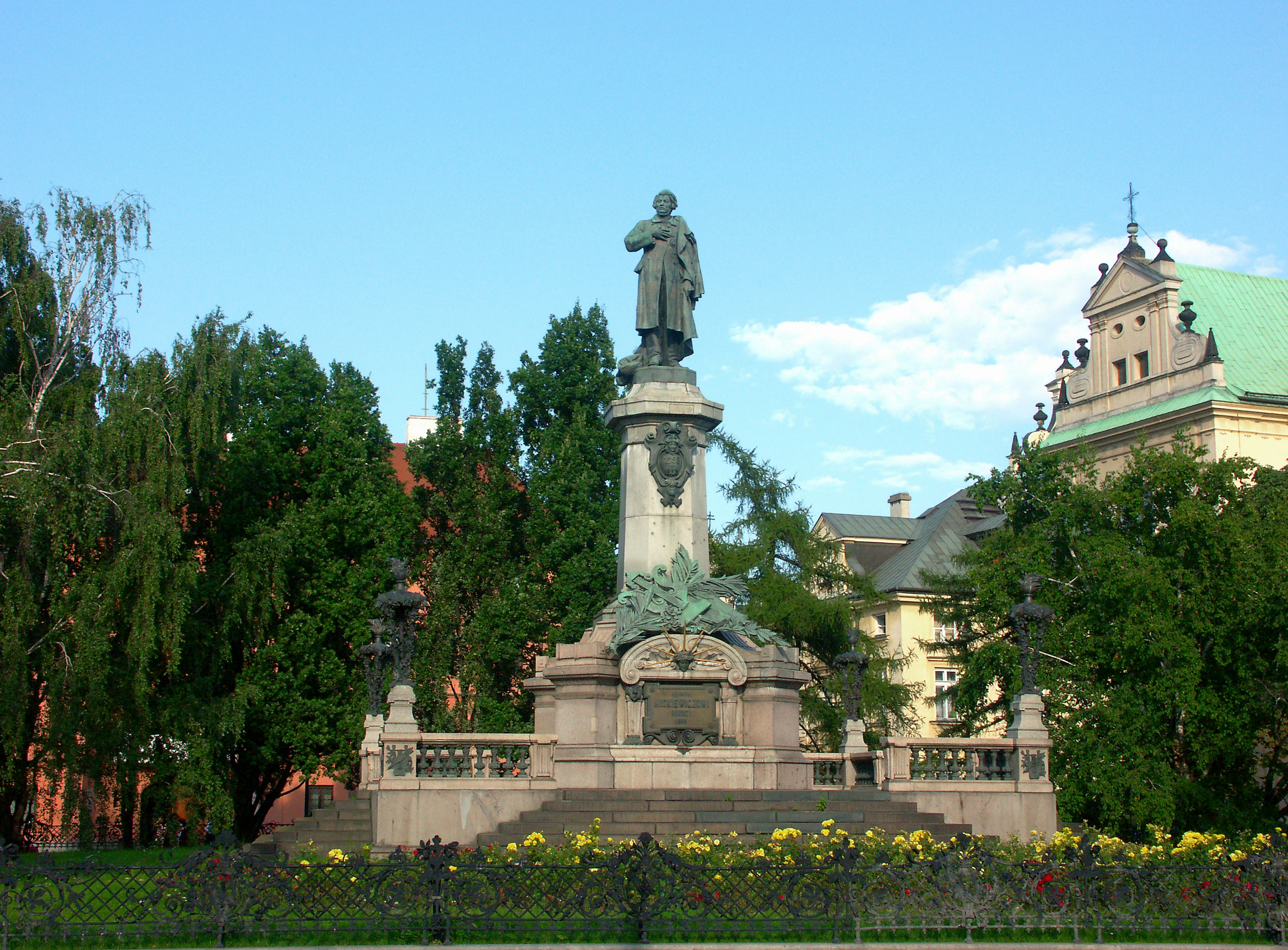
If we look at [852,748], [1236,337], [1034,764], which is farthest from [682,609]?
[1236,337]

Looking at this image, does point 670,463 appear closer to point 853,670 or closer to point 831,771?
point 831,771

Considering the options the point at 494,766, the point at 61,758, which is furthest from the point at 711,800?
the point at 61,758

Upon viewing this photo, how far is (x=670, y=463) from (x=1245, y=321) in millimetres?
29894

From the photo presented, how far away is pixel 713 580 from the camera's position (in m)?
20.8

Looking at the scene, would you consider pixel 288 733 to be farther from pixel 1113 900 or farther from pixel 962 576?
pixel 1113 900

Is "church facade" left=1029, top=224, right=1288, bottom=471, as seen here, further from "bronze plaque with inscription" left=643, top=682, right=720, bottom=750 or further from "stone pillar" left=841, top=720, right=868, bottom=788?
"bronze plaque with inscription" left=643, top=682, right=720, bottom=750

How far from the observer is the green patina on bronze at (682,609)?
20203 millimetres

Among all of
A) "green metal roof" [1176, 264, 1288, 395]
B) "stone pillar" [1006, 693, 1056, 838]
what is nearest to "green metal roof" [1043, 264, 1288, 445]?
"green metal roof" [1176, 264, 1288, 395]

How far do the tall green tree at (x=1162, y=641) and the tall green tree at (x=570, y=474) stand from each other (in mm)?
10245

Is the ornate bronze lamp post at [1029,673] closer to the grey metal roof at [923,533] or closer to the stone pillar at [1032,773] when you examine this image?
the stone pillar at [1032,773]

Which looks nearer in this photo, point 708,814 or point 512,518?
point 708,814

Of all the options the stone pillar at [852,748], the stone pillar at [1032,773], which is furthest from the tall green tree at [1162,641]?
the stone pillar at [1032,773]

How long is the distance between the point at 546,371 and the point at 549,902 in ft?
94.2

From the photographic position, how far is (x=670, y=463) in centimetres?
2144
